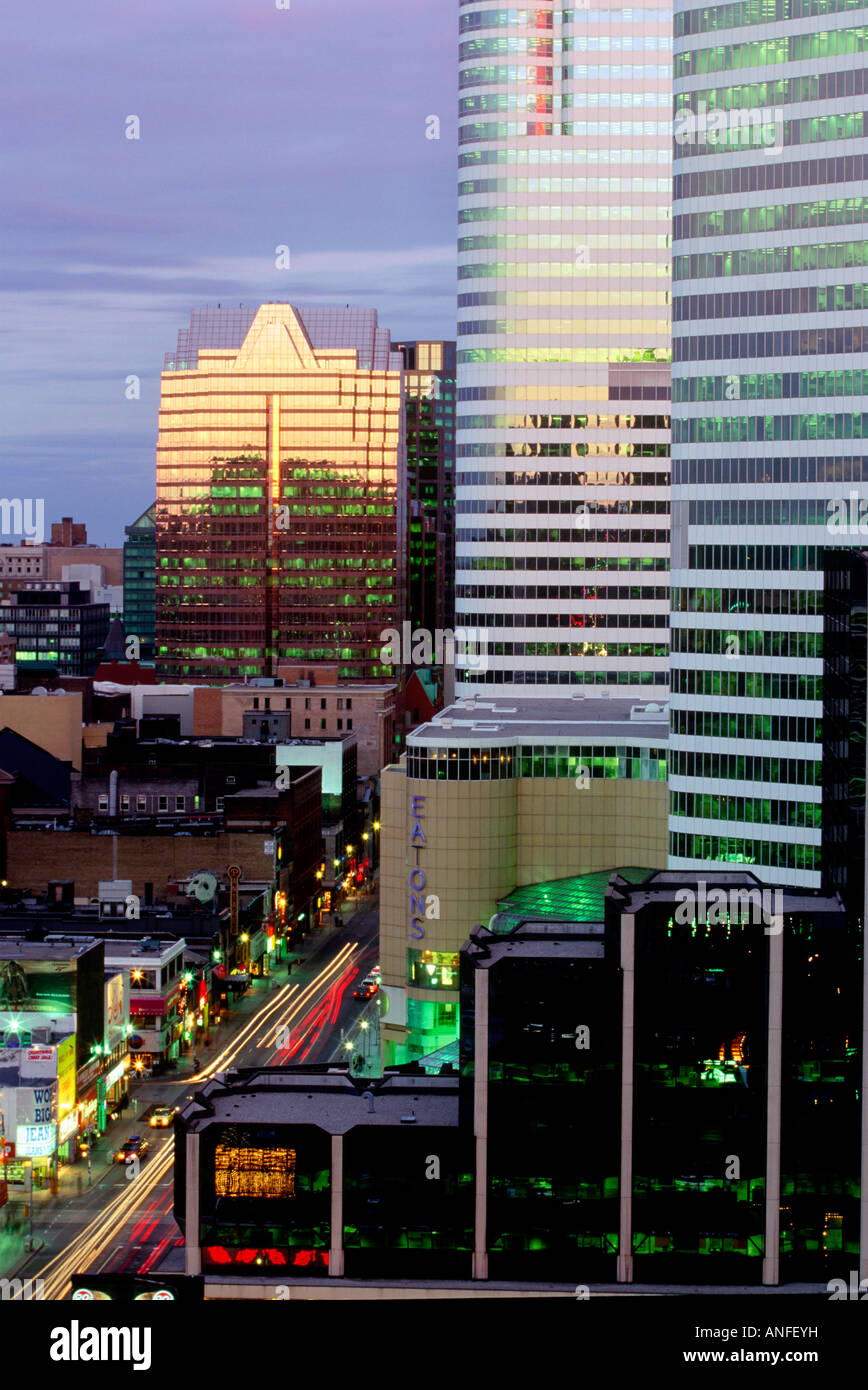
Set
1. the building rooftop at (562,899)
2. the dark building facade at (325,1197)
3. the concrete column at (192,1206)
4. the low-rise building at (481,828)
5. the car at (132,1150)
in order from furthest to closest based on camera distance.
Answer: the low-rise building at (481,828) < the building rooftop at (562,899) < the car at (132,1150) < the concrete column at (192,1206) < the dark building facade at (325,1197)

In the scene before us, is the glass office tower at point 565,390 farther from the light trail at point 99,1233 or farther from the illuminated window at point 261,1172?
the illuminated window at point 261,1172

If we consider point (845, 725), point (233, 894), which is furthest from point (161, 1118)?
point (845, 725)

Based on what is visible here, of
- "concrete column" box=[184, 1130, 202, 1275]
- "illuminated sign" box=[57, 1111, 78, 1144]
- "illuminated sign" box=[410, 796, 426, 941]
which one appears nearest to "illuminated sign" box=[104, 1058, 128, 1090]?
"illuminated sign" box=[57, 1111, 78, 1144]

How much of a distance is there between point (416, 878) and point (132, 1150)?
24.0 m

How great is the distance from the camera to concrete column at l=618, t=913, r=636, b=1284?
210 ft

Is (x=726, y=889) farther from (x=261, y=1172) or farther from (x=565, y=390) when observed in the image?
(x=565, y=390)

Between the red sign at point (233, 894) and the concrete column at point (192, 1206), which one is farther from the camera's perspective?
the red sign at point (233, 894)

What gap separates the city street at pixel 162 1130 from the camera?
246 feet

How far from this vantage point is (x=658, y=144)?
152m

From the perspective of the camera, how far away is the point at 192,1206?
6562 cm

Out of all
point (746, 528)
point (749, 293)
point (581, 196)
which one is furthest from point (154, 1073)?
point (581, 196)

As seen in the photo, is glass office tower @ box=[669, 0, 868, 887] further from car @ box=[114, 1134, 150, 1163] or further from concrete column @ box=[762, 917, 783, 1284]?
car @ box=[114, 1134, 150, 1163]

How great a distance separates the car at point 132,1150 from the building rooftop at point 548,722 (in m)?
28.0

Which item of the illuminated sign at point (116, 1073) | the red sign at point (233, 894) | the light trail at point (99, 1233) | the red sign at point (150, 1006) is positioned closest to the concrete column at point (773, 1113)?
the light trail at point (99, 1233)
